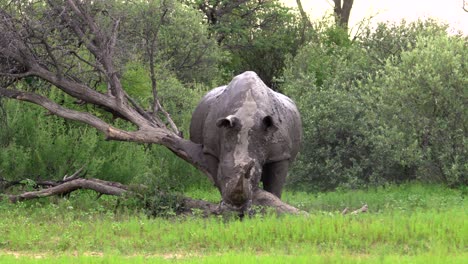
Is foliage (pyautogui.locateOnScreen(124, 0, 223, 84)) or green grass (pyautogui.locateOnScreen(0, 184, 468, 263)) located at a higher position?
foliage (pyautogui.locateOnScreen(124, 0, 223, 84))

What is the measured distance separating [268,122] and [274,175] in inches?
60.2

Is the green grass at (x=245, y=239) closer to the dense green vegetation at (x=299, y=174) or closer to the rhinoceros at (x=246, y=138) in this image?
the dense green vegetation at (x=299, y=174)

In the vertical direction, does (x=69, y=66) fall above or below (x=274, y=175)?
above

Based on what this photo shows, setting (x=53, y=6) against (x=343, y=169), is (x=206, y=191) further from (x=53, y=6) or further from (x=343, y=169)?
(x=53, y=6)

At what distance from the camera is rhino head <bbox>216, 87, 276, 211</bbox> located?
12.6 m

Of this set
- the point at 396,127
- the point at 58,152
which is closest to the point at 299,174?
the point at 396,127

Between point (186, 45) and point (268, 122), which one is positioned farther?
point (186, 45)

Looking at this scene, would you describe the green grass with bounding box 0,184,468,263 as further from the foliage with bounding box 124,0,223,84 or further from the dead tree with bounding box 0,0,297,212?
the foliage with bounding box 124,0,223,84

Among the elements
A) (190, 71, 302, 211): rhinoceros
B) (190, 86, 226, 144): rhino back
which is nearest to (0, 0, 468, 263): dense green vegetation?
(190, 71, 302, 211): rhinoceros

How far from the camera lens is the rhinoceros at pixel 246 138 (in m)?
12.8

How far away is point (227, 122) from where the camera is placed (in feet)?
42.5

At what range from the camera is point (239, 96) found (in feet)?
45.6

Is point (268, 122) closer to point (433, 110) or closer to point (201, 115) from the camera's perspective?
point (201, 115)

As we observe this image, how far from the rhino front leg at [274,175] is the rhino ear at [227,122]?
5.31ft
